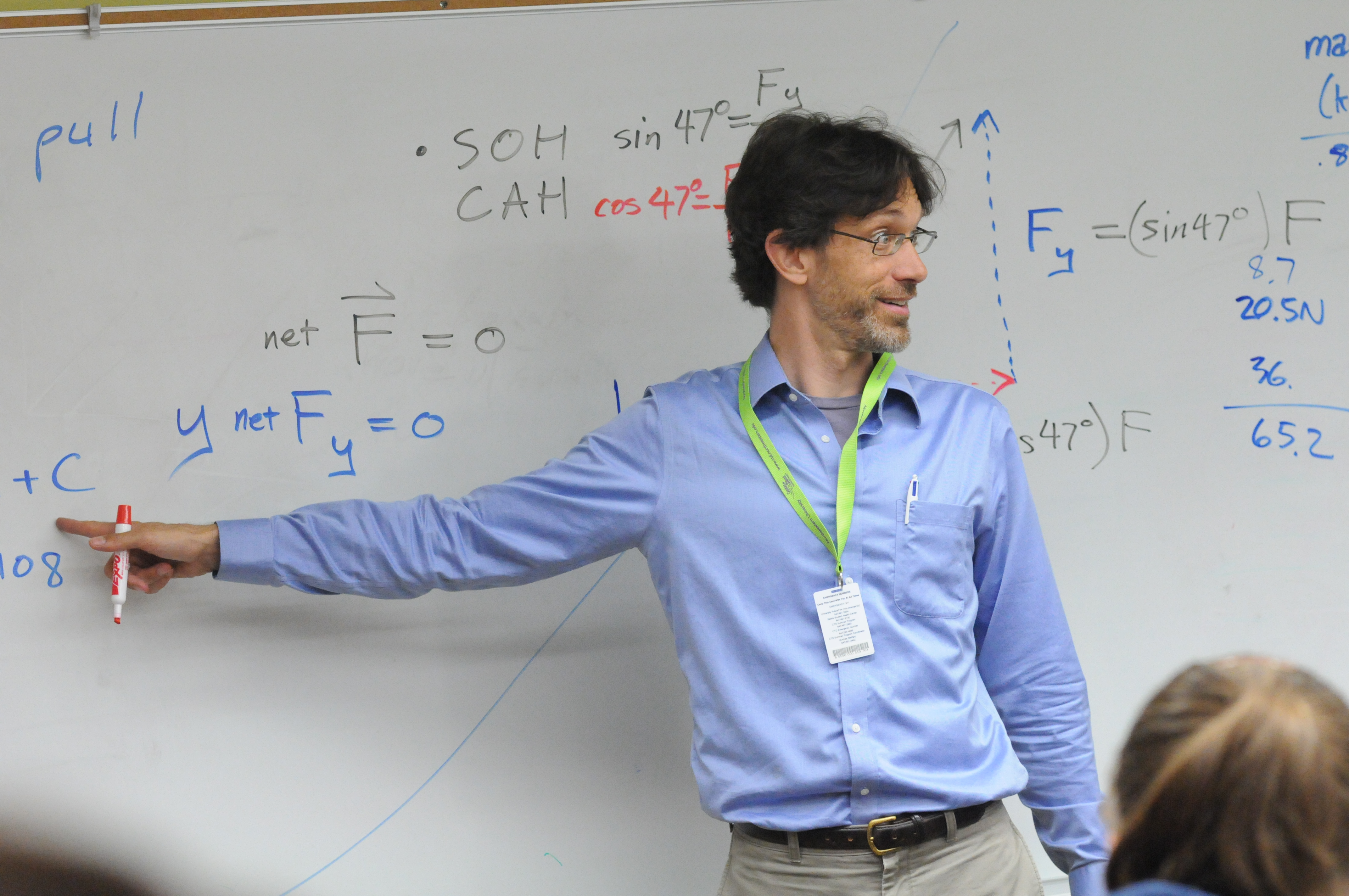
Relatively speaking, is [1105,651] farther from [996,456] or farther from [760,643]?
[760,643]

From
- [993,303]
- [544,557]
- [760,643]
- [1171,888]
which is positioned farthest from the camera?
[993,303]

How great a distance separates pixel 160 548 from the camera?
1.61 m

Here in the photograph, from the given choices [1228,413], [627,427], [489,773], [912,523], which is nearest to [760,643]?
[912,523]

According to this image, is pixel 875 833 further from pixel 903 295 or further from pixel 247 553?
pixel 247 553

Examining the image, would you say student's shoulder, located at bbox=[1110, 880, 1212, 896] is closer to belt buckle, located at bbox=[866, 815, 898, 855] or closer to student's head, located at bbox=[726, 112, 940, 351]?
belt buckle, located at bbox=[866, 815, 898, 855]

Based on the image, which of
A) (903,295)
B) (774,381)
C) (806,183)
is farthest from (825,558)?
(806,183)

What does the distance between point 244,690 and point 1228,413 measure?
1847mm

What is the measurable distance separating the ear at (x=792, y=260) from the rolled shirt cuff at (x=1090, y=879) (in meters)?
0.96

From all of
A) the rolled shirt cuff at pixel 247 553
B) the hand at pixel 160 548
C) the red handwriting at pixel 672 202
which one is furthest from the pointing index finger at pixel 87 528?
the red handwriting at pixel 672 202

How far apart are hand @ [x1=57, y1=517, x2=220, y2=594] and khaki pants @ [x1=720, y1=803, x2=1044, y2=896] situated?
90 centimetres

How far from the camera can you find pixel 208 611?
181cm

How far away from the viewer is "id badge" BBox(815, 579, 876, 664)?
1481 millimetres

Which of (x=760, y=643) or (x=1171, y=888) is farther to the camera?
(x=760, y=643)

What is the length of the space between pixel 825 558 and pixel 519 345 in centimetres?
68
